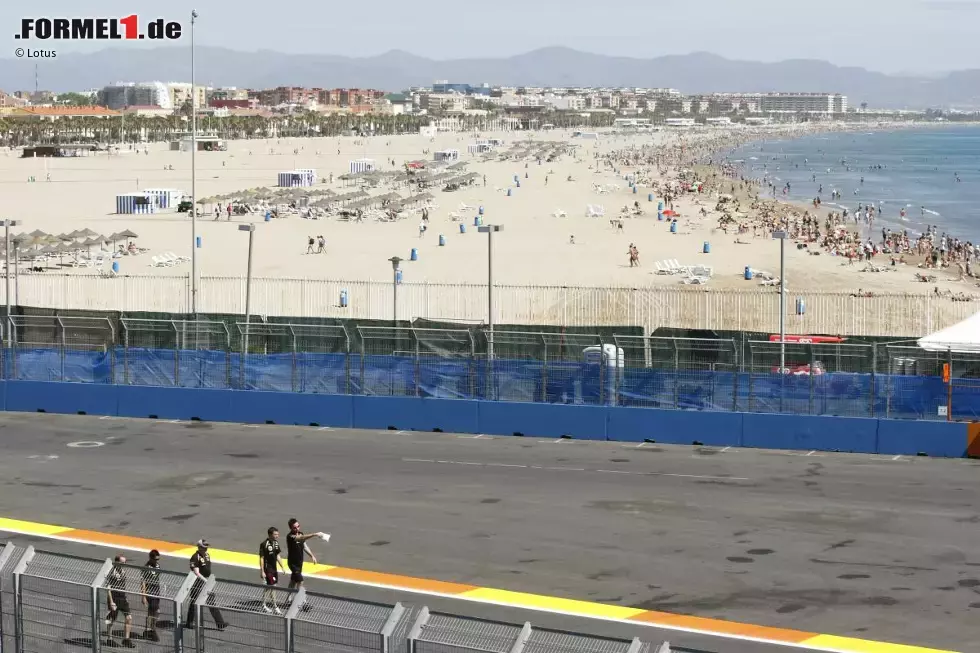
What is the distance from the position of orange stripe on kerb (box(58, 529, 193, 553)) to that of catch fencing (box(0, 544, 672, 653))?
309 inches

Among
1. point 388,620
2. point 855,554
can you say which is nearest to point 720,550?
point 855,554

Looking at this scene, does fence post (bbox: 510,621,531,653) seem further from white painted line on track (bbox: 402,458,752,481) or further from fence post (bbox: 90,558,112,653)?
white painted line on track (bbox: 402,458,752,481)

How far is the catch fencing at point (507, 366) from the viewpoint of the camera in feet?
104

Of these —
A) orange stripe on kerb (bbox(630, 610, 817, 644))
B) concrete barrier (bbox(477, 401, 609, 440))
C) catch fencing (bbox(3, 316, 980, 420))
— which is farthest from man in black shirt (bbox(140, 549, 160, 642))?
concrete barrier (bbox(477, 401, 609, 440))

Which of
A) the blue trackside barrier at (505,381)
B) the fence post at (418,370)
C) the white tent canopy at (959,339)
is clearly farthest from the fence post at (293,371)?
the white tent canopy at (959,339)

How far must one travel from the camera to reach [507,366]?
3388cm

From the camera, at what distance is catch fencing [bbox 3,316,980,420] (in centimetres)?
3178

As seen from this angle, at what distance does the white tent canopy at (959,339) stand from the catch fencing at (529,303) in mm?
10063

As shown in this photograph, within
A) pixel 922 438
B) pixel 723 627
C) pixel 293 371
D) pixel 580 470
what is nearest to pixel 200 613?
pixel 723 627

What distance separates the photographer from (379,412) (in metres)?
34.9

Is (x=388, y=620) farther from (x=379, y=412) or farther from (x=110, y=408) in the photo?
(x=110, y=408)

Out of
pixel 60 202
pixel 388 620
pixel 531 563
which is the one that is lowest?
pixel 531 563

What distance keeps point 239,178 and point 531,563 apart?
352 ft

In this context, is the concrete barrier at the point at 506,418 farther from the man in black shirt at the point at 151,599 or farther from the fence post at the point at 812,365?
the man in black shirt at the point at 151,599
